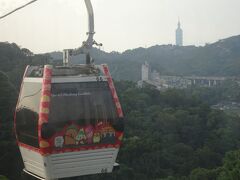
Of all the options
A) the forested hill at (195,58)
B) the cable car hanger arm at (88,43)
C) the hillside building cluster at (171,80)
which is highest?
the forested hill at (195,58)

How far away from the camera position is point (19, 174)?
15.3 m

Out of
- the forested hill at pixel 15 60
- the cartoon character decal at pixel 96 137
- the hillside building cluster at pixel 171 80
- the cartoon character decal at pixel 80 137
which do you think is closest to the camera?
the cartoon character decal at pixel 80 137

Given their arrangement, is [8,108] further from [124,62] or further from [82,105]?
[124,62]

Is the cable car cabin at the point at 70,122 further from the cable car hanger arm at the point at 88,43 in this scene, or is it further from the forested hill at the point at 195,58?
the forested hill at the point at 195,58

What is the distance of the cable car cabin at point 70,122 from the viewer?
534 centimetres

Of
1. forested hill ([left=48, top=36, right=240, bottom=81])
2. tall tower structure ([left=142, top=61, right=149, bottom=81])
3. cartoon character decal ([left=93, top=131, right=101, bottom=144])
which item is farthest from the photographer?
forested hill ([left=48, top=36, right=240, bottom=81])

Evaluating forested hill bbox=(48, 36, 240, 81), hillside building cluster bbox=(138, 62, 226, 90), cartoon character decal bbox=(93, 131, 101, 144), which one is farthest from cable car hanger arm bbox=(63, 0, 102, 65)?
forested hill bbox=(48, 36, 240, 81)

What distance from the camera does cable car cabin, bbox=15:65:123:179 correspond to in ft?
17.5

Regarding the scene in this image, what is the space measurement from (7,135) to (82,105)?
35.9ft

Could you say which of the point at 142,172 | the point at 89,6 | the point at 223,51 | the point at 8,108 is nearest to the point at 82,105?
the point at 89,6

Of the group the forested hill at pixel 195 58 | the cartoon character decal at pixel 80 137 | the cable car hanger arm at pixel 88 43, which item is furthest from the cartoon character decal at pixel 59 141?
the forested hill at pixel 195 58

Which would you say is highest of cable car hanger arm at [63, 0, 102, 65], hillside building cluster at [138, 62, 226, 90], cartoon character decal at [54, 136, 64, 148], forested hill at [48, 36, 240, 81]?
forested hill at [48, 36, 240, 81]

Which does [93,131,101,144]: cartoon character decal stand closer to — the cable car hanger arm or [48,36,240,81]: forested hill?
the cable car hanger arm

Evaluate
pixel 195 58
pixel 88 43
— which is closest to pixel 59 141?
pixel 88 43
